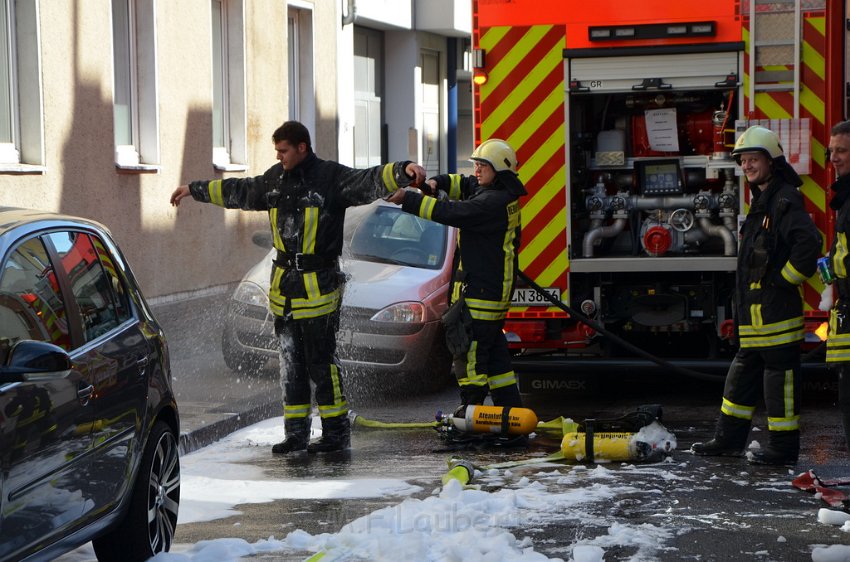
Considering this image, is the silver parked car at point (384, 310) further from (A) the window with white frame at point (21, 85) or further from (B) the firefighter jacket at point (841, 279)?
(B) the firefighter jacket at point (841, 279)

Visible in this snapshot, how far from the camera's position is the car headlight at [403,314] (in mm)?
10430

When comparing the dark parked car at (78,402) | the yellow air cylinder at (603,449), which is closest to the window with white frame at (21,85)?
the yellow air cylinder at (603,449)

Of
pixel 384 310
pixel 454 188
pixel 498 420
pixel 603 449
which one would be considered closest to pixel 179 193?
pixel 454 188

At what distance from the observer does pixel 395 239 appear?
11.4m

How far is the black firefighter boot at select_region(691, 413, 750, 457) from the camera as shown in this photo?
8031 millimetres

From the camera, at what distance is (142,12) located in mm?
13656

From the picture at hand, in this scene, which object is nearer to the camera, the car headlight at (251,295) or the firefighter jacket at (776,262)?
the firefighter jacket at (776,262)

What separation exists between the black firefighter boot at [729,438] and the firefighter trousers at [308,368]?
2213 millimetres

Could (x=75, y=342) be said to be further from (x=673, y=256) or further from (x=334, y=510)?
(x=673, y=256)

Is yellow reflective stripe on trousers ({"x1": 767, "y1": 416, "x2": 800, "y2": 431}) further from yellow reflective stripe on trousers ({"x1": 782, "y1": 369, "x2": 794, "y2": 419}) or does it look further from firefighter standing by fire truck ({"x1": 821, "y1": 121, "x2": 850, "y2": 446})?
firefighter standing by fire truck ({"x1": 821, "y1": 121, "x2": 850, "y2": 446})

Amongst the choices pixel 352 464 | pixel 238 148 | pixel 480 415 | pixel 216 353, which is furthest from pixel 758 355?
pixel 238 148

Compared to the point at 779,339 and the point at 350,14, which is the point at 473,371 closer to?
the point at 779,339

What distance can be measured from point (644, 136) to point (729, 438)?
9.04 feet

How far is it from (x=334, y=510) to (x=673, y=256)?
390 cm
